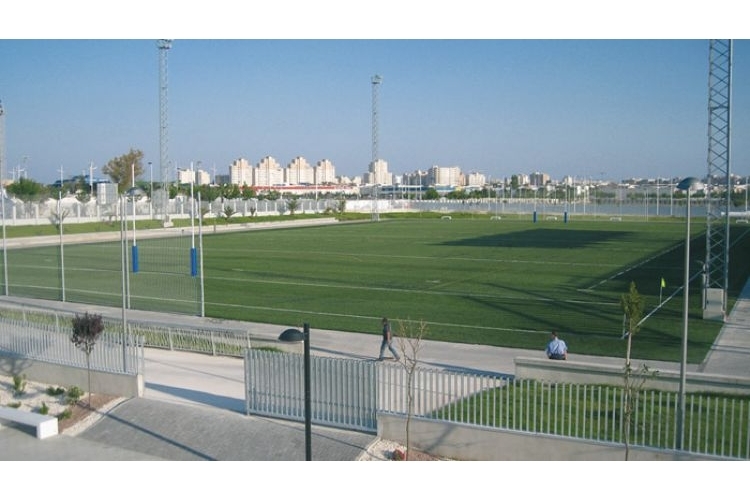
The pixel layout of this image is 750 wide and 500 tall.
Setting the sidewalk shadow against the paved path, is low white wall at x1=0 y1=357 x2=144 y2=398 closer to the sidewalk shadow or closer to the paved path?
the paved path

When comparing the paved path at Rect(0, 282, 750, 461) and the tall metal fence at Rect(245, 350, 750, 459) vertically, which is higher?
the tall metal fence at Rect(245, 350, 750, 459)

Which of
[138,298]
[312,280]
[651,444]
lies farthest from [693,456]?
[312,280]

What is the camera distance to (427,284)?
37.2 meters

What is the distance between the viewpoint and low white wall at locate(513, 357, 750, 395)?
53.0 ft

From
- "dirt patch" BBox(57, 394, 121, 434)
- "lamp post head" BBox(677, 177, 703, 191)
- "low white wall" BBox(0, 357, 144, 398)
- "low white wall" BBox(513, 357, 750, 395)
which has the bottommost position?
"dirt patch" BBox(57, 394, 121, 434)

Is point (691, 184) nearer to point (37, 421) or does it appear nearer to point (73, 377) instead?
point (37, 421)

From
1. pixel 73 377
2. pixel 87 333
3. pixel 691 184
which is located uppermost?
pixel 691 184

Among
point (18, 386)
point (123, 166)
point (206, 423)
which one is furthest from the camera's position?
point (123, 166)

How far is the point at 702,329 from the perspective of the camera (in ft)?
84.6

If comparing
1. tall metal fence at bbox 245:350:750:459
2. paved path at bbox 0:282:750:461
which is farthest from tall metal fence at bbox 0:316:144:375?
tall metal fence at bbox 245:350:750:459

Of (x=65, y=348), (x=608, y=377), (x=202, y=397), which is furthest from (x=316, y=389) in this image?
(x=65, y=348)

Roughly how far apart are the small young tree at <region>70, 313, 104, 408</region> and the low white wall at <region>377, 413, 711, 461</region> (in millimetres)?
7210

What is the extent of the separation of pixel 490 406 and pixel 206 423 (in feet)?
17.7

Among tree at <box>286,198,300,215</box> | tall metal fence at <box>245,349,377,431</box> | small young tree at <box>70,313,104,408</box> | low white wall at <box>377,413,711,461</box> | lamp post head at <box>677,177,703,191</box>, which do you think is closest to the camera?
low white wall at <box>377,413,711,461</box>
